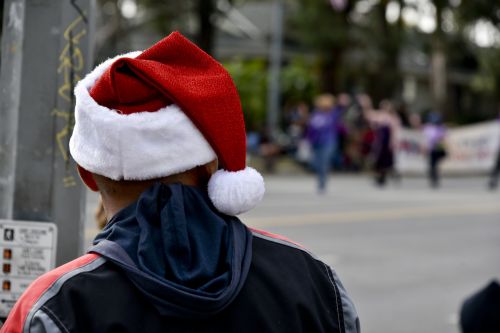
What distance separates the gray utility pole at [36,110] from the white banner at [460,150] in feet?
88.0

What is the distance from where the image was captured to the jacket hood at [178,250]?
1794mm

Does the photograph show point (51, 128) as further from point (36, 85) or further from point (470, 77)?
point (470, 77)

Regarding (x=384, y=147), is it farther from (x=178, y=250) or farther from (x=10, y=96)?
(x=178, y=250)

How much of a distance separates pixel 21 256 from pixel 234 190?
0.99m

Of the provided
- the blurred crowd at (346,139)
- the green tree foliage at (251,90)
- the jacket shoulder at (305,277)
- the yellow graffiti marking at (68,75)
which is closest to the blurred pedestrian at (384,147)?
the blurred crowd at (346,139)

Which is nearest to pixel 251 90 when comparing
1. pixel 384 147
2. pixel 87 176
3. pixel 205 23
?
pixel 205 23

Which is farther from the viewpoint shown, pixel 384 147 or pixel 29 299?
pixel 384 147

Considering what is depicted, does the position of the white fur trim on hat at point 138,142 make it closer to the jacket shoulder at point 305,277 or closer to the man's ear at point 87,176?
the man's ear at point 87,176

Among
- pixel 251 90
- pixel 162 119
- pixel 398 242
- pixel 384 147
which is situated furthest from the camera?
pixel 251 90

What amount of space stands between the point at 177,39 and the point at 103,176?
31 cm

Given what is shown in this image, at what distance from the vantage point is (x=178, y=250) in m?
1.85

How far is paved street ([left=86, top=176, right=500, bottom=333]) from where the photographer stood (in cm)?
809

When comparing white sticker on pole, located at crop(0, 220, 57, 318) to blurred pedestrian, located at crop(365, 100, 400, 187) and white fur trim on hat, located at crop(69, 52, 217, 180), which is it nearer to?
white fur trim on hat, located at crop(69, 52, 217, 180)

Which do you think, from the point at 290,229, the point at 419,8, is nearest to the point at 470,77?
the point at 419,8
